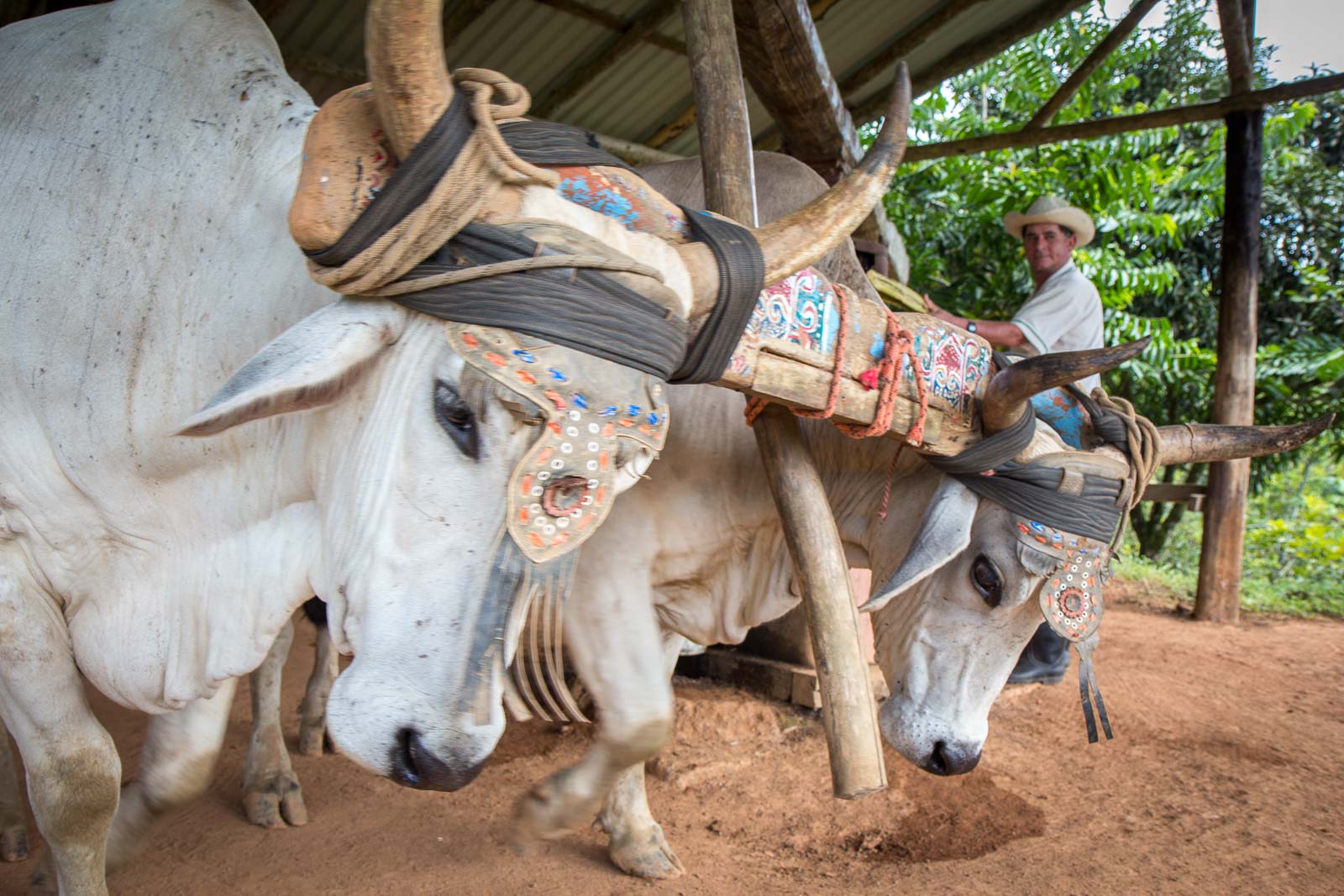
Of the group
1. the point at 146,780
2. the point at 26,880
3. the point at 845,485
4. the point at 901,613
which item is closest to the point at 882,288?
the point at 845,485

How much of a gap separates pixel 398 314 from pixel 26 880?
7.50 feet

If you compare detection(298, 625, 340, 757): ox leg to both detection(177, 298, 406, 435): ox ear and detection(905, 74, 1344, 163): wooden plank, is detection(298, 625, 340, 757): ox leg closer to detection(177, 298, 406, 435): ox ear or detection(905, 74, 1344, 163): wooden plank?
detection(177, 298, 406, 435): ox ear

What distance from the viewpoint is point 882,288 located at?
3.42 m

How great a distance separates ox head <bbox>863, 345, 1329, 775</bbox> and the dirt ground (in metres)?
0.65

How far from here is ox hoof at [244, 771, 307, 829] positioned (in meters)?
3.32

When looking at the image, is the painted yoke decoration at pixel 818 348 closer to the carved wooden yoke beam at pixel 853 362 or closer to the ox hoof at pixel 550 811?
the carved wooden yoke beam at pixel 853 362

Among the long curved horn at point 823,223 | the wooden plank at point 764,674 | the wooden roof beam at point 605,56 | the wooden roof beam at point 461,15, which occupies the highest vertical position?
the wooden roof beam at point 605,56

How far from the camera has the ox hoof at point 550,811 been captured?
219 centimetres

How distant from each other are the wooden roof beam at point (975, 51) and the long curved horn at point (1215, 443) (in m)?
4.02

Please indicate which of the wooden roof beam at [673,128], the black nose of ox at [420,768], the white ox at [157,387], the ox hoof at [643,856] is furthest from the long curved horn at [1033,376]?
the wooden roof beam at [673,128]

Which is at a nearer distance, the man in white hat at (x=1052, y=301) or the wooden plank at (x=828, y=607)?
the wooden plank at (x=828, y=607)

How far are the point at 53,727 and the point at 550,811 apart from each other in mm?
1005

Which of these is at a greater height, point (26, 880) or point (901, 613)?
point (901, 613)

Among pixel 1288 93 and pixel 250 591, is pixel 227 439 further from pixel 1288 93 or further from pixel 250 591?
pixel 1288 93
